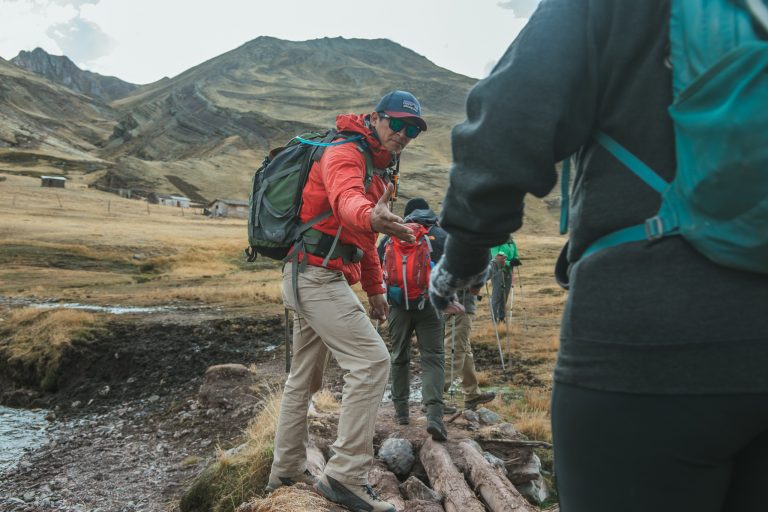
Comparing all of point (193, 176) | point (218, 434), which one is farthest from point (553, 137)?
point (193, 176)

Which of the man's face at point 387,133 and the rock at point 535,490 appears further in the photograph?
the rock at point 535,490

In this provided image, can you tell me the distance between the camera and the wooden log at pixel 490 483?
4.41 m

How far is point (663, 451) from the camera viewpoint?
1.21m

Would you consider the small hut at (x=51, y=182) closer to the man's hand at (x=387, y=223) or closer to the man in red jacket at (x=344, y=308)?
the man in red jacket at (x=344, y=308)

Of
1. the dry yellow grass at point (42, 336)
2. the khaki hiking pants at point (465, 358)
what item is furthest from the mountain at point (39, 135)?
the khaki hiking pants at point (465, 358)

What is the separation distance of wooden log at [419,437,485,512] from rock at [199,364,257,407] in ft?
12.1

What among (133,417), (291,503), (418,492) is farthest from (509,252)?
(291,503)

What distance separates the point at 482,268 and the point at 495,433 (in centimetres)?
521

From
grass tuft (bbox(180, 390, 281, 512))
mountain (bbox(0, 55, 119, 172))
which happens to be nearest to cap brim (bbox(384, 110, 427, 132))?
grass tuft (bbox(180, 390, 281, 512))

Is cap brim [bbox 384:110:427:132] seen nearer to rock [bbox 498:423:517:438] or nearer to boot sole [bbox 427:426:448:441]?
boot sole [bbox 427:426:448:441]

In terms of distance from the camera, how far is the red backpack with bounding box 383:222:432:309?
6617mm

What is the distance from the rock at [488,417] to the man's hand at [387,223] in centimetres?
457

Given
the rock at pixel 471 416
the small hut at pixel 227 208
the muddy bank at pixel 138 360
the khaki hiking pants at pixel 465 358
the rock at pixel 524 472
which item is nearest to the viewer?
the rock at pixel 524 472

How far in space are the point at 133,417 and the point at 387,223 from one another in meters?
7.55
